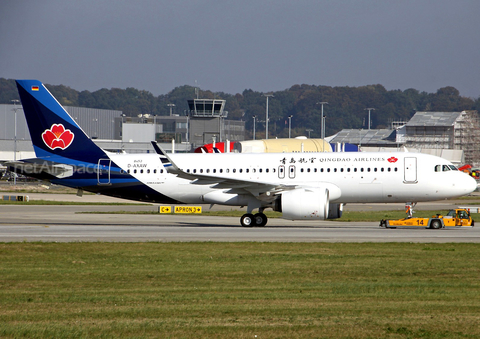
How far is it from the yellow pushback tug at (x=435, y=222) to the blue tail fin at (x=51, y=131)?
55.3 feet

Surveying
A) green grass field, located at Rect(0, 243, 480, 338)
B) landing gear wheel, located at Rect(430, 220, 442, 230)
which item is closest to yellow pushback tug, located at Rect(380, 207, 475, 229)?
landing gear wheel, located at Rect(430, 220, 442, 230)

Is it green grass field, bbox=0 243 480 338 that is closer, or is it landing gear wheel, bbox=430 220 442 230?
green grass field, bbox=0 243 480 338

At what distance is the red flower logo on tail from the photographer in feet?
110

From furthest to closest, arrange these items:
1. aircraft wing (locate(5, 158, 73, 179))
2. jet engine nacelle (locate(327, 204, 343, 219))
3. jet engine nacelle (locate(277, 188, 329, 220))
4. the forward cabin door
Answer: aircraft wing (locate(5, 158, 73, 179)) → jet engine nacelle (locate(327, 204, 343, 219)) → the forward cabin door → jet engine nacelle (locate(277, 188, 329, 220))

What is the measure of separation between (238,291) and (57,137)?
22879mm

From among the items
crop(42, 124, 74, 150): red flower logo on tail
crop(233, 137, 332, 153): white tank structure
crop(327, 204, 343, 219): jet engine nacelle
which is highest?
crop(233, 137, 332, 153): white tank structure

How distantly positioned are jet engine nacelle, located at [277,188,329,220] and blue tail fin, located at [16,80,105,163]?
11442 millimetres

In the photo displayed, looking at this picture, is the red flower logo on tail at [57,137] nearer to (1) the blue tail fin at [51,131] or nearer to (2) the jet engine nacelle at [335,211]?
(1) the blue tail fin at [51,131]

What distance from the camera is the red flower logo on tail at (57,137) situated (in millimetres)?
33531

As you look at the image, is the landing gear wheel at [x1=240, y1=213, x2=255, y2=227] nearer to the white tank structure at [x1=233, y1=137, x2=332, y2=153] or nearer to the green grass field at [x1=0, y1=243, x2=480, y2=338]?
the green grass field at [x1=0, y1=243, x2=480, y2=338]

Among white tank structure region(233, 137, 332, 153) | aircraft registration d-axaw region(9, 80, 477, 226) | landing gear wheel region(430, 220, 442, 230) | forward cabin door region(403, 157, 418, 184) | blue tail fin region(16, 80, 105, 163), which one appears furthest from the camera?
white tank structure region(233, 137, 332, 153)

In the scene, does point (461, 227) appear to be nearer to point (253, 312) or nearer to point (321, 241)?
point (321, 241)

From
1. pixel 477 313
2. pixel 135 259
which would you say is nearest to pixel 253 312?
pixel 477 313

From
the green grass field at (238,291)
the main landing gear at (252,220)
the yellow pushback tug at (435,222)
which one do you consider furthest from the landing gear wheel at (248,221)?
the green grass field at (238,291)
